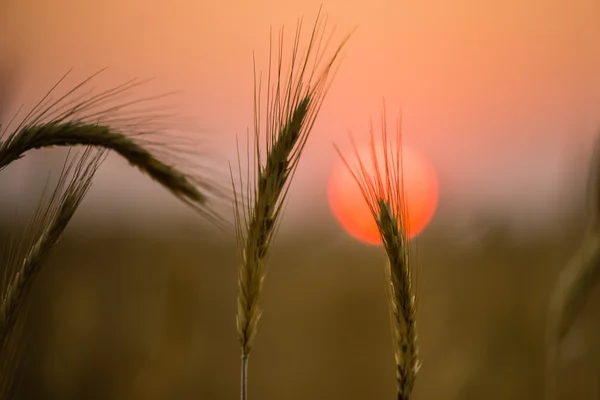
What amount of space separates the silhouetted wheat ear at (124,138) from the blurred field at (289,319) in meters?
0.18

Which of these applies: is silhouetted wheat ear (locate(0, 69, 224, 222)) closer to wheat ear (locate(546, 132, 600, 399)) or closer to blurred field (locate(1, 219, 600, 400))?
blurred field (locate(1, 219, 600, 400))

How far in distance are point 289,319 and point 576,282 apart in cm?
46

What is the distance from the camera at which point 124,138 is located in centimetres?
54

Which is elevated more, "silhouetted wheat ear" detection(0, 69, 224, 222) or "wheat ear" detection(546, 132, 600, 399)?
"silhouetted wheat ear" detection(0, 69, 224, 222)

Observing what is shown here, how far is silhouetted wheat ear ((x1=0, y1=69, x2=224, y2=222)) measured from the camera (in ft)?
1.65

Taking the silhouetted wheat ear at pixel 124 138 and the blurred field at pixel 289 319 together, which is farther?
the blurred field at pixel 289 319

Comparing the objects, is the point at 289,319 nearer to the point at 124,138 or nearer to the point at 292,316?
the point at 292,316

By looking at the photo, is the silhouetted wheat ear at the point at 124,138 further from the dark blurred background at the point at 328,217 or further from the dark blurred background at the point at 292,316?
the dark blurred background at the point at 292,316

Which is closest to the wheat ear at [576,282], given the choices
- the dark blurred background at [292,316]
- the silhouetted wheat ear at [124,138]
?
the dark blurred background at [292,316]

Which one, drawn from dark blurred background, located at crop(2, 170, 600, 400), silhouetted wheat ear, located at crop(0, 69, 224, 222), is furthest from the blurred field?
silhouetted wheat ear, located at crop(0, 69, 224, 222)

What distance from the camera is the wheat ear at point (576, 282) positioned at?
0.69 m

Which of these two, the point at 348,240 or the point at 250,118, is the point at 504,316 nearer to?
the point at 348,240

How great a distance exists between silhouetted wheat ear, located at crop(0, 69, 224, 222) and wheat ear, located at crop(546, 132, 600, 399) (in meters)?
0.55

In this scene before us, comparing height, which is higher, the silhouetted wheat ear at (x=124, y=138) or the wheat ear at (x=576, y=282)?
the silhouetted wheat ear at (x=124, y=138)
